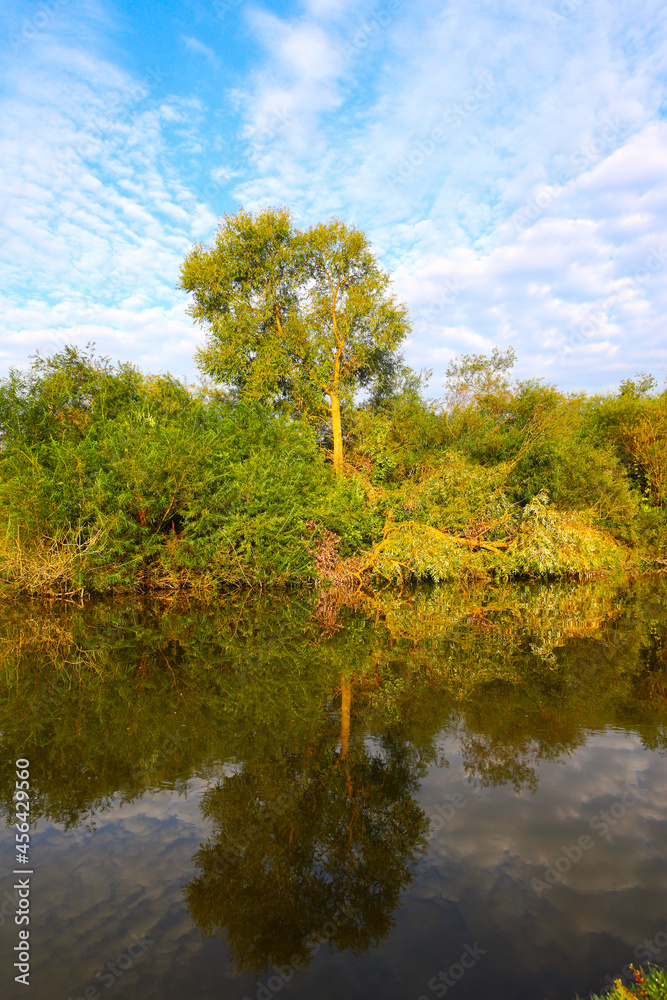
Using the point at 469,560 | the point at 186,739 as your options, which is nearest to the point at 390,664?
the point at 186,739

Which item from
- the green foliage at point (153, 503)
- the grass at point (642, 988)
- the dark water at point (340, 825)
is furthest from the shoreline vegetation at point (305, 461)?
the grass at point (642, 988)

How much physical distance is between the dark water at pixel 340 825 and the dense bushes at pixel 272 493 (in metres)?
6.97

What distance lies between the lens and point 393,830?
4336mm

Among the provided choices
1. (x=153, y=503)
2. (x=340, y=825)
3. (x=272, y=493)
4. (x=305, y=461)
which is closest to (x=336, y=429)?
(x=305, y=461)

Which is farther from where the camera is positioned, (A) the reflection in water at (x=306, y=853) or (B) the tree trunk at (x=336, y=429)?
(B) the tree trunk at (x=336, y=429)

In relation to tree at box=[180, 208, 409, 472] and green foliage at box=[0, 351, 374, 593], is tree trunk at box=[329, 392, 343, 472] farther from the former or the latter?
green foliage at box=[0, 351, 374, 593]

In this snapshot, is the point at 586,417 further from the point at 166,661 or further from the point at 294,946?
the point at 294,946

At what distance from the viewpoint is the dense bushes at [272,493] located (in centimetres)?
1544

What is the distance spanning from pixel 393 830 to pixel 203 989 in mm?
1787

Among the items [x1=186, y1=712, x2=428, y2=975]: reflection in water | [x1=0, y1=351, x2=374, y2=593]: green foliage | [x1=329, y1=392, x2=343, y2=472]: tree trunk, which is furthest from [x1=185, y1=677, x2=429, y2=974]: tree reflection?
[x1=329, y1=392, x2=343, y2=472]: tree trunk

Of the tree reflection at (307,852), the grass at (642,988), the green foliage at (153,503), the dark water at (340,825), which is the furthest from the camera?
the green foliage at (153,503)

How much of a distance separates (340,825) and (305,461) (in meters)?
16.1

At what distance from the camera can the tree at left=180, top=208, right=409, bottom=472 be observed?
992 inches

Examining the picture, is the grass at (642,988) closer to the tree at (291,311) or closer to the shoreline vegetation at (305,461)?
the shoreline vegetation at (305,461)
